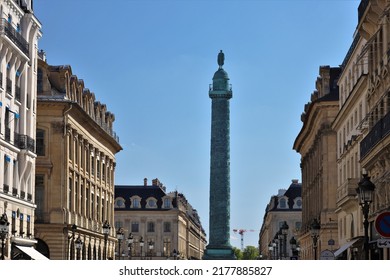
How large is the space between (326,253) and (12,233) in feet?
97.5

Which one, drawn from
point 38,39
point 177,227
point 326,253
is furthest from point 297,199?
point 326,253

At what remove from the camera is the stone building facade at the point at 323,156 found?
72562mm

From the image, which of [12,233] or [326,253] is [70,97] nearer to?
[12,233]

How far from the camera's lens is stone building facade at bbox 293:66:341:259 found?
238 ft

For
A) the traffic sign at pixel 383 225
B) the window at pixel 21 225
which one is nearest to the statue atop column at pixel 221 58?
the window at pixel 21 225

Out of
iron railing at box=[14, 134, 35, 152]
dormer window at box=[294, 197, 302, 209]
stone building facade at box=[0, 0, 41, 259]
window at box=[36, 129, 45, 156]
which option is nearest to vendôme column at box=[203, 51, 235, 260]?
window at box=[36, 129, 45, 156]

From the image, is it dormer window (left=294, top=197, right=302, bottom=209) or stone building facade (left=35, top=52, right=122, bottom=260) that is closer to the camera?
stone building facade (left=35, top=52, right=122, bottom=260)

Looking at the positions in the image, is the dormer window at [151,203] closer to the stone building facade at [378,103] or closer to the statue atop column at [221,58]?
the statue atop column at [221,58]

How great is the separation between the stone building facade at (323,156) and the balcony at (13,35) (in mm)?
24834

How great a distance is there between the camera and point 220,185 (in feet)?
362

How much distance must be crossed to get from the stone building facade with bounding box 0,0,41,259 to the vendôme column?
5292cm

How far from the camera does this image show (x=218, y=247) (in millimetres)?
112688

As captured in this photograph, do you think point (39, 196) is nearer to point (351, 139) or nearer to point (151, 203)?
point (351, 139)

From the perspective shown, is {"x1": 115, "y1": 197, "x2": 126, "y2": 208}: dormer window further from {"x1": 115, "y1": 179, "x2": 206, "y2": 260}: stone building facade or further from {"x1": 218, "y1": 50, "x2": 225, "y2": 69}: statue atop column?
{"x1": 218, "y1": 50, "x2": 225, "y2": 69}: statue atop column
